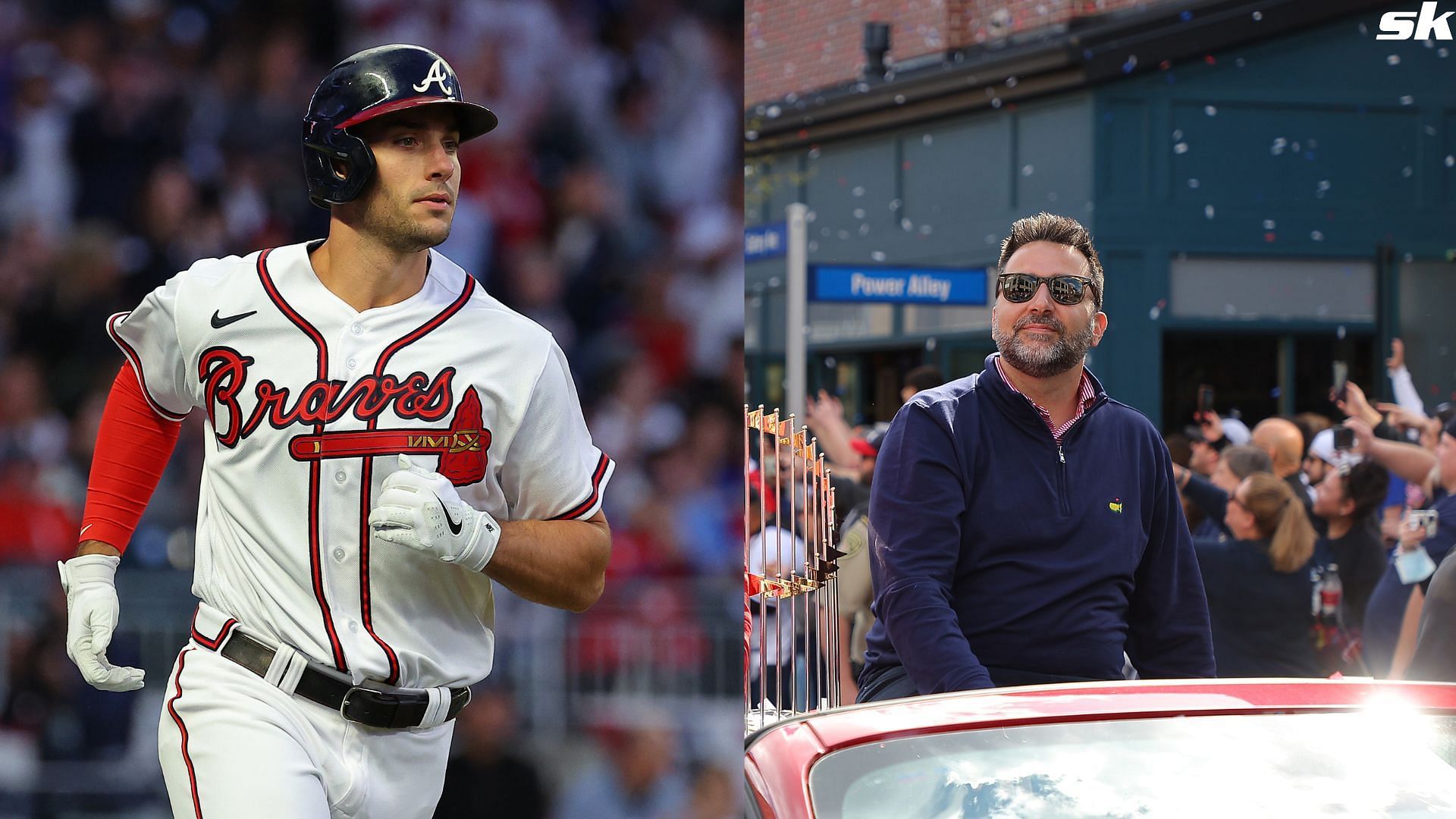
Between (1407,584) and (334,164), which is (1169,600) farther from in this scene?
(1407,584)

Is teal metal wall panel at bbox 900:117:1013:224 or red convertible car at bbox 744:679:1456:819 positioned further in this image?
teal metal wall panel at bbox 900:117:1013:224

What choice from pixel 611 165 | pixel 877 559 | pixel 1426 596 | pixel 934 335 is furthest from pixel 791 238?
pixel 934 335

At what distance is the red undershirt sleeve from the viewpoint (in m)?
2.88

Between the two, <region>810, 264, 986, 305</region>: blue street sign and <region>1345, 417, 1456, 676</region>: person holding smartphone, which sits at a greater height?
<region>810, 264, 986, 305</region>: blue street sign

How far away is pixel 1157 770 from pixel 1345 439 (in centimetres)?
653

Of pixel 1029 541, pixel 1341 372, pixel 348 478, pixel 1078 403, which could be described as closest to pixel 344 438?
pixel 348 478

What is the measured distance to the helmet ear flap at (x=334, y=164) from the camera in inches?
110

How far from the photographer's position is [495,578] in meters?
2.83

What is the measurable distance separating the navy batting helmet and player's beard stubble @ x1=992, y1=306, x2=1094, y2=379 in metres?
1.67

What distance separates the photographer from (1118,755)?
2.44m

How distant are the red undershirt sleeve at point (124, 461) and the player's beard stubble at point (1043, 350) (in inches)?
77.8

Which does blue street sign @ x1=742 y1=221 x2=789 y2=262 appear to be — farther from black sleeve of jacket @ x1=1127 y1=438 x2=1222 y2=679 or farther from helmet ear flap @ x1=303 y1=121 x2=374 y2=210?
helmet ear flap @ x1=303 y1=121 x2=374 y2=210

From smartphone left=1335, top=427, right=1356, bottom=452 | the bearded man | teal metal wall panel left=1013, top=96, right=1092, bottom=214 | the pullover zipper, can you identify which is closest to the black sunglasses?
the bearded man

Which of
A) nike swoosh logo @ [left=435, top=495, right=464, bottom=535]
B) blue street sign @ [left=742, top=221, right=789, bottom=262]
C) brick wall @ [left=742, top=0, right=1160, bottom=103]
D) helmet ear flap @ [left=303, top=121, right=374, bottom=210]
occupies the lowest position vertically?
nike swoosh logo @ [left=435, top=495, right=464, bottom=535]
